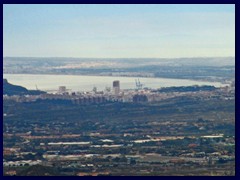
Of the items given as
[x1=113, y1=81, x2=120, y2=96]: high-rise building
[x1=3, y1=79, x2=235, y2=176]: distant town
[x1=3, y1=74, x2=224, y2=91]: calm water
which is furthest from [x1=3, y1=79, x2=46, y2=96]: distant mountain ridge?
[x1=113, y1=81, x2=120, y2=96]: high-rise building

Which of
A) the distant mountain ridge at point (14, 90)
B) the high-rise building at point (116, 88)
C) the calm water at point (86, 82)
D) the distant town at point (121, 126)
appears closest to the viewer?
the distant town at point (121, 126)

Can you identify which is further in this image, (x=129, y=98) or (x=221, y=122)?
(x=129, y=98)

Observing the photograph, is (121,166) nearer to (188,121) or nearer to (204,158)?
(204,158)

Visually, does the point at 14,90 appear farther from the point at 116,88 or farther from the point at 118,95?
the point at 116,88

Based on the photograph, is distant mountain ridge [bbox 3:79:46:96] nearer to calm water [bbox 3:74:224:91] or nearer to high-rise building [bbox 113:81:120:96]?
calm water [bbox 3:74:224:91]

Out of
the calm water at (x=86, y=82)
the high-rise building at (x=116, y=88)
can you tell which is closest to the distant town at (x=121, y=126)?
the high-rise building at (x=116, y=88)

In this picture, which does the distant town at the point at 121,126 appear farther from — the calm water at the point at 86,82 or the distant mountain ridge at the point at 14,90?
the calm water at the point at 86,82
